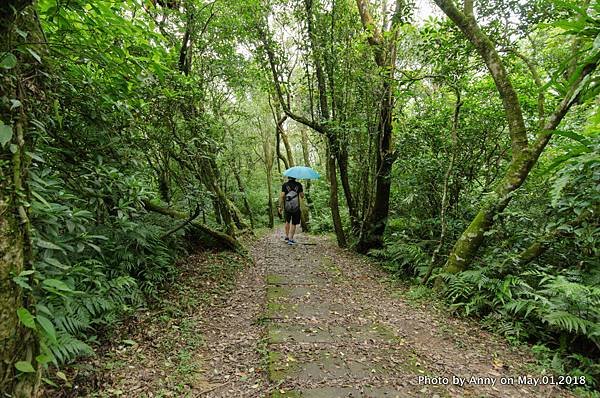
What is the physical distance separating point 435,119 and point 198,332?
6.41 m

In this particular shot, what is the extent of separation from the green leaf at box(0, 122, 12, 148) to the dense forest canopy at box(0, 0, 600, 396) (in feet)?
0.04

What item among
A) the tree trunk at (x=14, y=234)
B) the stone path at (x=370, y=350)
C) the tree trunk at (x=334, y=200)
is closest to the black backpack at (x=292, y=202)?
the tree trunk at (x=334, y=200)

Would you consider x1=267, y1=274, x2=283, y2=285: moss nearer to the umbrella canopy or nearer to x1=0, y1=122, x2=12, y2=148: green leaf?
the umbrella canopy

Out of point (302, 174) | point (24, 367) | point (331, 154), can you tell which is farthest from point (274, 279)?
point (24, 367)

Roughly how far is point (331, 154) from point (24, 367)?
7407mm

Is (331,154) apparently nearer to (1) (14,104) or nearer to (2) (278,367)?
(2) (278,367)

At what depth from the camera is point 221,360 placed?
337 cm

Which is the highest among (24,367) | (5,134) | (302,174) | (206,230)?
(5,134)

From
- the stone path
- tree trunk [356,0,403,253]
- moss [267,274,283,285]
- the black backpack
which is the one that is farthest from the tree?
the black backpack

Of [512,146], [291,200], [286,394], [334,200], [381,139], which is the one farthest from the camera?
[334,200]

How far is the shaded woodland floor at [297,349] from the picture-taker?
9.37 feet

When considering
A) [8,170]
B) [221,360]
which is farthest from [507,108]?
[8,170]

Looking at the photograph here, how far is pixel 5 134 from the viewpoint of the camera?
1.71 metres

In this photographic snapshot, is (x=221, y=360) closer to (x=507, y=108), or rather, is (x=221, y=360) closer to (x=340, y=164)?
(x=507, y=108)
